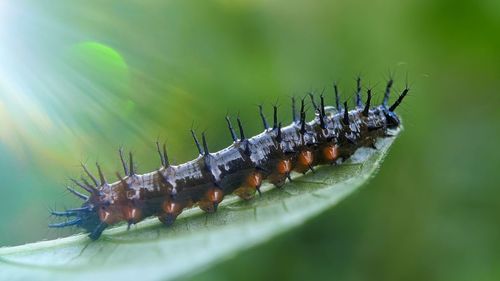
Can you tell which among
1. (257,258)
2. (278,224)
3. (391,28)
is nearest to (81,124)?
(257,258)

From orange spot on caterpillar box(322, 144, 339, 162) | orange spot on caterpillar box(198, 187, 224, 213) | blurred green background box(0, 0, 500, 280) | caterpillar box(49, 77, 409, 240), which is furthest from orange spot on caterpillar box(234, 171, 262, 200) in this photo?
blurred green background box(0, 0, 500, 280)

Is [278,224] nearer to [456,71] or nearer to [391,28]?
[456,71]

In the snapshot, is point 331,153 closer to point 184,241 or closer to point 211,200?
point 211,200

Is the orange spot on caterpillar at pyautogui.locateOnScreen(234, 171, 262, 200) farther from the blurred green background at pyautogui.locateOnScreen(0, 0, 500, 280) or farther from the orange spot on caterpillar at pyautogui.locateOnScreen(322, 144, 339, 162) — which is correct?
the blurred green background at pyautogui.locateOnScreen(0, 0, 500, 280)

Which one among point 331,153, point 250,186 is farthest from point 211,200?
point 331,153

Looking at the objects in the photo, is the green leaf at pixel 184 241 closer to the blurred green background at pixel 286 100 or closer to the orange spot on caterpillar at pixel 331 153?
the orange spot on caterpillar at pixel 331 153

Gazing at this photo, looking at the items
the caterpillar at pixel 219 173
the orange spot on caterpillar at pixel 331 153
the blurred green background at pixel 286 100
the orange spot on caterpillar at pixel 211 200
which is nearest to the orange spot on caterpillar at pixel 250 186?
the caterpillar at pixel 219 173

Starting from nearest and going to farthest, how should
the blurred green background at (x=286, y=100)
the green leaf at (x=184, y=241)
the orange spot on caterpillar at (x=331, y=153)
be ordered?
the green leaf at (x=184, y=241) → the orange spot on caterpillar at (x=331, y=153) → the blurred green background at (x=286, y=100)
